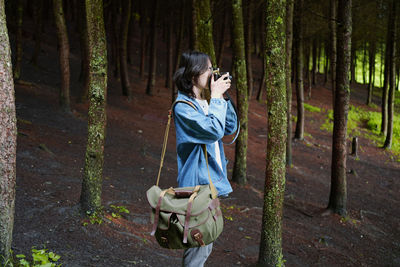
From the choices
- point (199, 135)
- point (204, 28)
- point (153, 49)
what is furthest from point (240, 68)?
point (153, 49)

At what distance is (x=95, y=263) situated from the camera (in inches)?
179

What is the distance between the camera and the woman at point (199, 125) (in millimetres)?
2805

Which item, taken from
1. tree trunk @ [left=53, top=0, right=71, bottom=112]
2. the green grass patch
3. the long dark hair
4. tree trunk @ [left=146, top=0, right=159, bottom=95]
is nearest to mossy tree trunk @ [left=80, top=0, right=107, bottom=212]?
the long dark hair

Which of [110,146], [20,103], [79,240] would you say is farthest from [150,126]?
[79,240]

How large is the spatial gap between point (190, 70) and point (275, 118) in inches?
93.5

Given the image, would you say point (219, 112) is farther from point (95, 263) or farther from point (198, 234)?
point (95, 263)

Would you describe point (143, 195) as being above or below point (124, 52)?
below

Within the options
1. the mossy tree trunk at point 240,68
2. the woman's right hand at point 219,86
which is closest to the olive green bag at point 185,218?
the woman's right hand at point 219,86

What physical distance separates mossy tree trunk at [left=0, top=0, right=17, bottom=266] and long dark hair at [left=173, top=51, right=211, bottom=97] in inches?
60.7

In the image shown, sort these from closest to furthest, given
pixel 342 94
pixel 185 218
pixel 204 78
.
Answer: pixel 185 218 → pixel 204 78 → pixel 342 94

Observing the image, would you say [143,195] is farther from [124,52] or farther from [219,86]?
[124,52]

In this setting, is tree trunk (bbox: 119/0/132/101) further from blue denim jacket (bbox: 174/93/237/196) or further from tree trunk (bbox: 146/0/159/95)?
blue denim jacket (bbox: 174/93/237/196)

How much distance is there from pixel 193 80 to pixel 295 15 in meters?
14.6

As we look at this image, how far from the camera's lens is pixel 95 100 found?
5.51 metres
